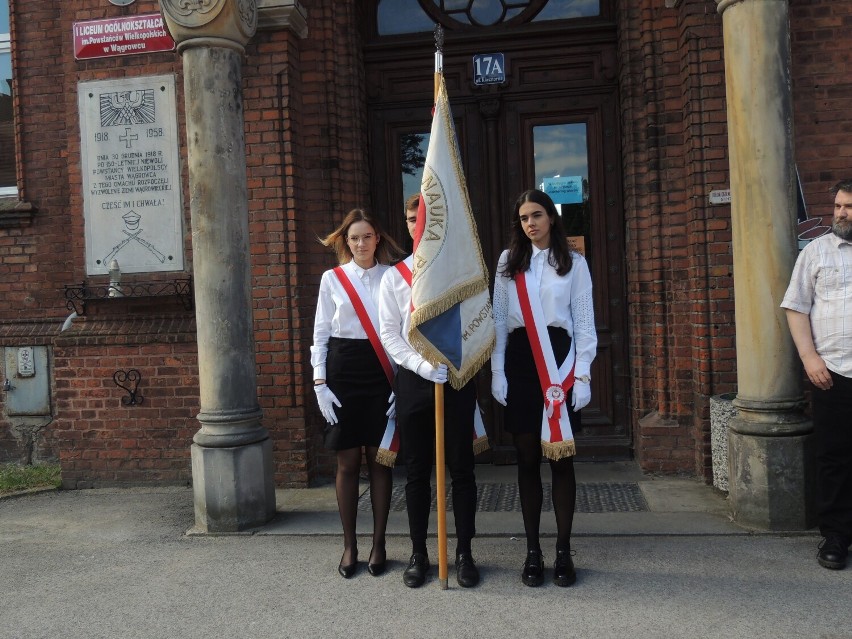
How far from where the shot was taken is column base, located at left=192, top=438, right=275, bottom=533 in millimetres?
5137

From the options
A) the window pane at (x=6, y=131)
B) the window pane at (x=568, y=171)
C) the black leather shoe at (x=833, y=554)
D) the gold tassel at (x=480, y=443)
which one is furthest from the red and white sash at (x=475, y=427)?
the window pane at (x=6, y=131)

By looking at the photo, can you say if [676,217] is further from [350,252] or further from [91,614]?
[91,614]

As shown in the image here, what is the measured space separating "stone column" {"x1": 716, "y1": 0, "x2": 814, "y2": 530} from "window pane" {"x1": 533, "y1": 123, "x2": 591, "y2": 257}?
181cm

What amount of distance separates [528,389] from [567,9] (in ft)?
12.9

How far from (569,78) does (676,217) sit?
1508mm

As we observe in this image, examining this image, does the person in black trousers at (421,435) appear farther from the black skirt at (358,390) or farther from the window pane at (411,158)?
the window pane at (411,158)

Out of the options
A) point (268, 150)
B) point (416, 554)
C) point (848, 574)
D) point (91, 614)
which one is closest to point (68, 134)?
point (268, 150)

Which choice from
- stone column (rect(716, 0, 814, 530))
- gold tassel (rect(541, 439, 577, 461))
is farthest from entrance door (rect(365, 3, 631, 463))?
gold tassel (rect(541, 439, 577, 461))

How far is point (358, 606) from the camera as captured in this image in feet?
12.7

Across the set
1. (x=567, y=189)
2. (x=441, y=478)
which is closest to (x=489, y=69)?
(x=567, y=189)

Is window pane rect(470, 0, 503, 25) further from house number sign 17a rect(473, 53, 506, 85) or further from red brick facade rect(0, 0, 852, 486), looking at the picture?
red brick facade rect(0, 0, 852, 486)

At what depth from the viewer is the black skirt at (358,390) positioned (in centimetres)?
432

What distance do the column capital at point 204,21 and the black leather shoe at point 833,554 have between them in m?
4.64

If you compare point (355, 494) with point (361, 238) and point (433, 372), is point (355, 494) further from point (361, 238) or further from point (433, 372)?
point (361, 238)
